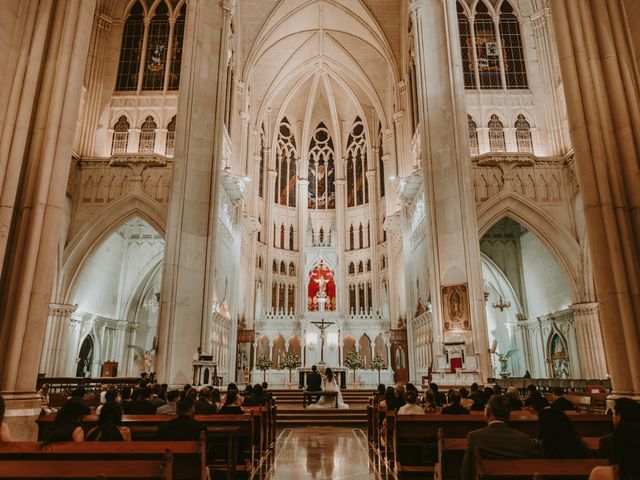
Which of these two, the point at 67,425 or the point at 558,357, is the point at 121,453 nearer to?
the point at 67,425

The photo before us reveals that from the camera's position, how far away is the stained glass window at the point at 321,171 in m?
38.6

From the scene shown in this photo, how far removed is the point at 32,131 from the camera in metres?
7.80

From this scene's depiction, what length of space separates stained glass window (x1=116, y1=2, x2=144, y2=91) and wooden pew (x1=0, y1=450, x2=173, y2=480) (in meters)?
22.3

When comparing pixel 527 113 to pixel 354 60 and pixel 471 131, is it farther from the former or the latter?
pixel 354 60

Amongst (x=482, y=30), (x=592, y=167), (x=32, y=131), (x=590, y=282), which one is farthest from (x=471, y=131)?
(x=32, y=131)

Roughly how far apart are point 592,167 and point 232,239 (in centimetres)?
1909

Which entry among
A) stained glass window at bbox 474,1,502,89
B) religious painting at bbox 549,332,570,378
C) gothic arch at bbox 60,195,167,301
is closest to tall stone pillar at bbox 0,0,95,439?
gothic arch at bbox 60,195,167,301

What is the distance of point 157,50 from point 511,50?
16.5 meters

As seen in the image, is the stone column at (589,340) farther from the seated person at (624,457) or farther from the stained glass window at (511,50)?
the seated person at (624,457)

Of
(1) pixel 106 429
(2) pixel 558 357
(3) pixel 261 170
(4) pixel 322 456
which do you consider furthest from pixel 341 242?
(1) pixel 106 429

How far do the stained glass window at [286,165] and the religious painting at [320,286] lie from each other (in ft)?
18.1

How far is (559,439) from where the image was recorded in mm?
3902

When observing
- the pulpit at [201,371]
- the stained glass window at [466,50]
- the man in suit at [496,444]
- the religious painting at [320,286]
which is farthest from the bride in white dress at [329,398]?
the religious painting at [320,286]

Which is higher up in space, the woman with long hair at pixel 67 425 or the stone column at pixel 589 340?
the stone column at pixel 589 340
